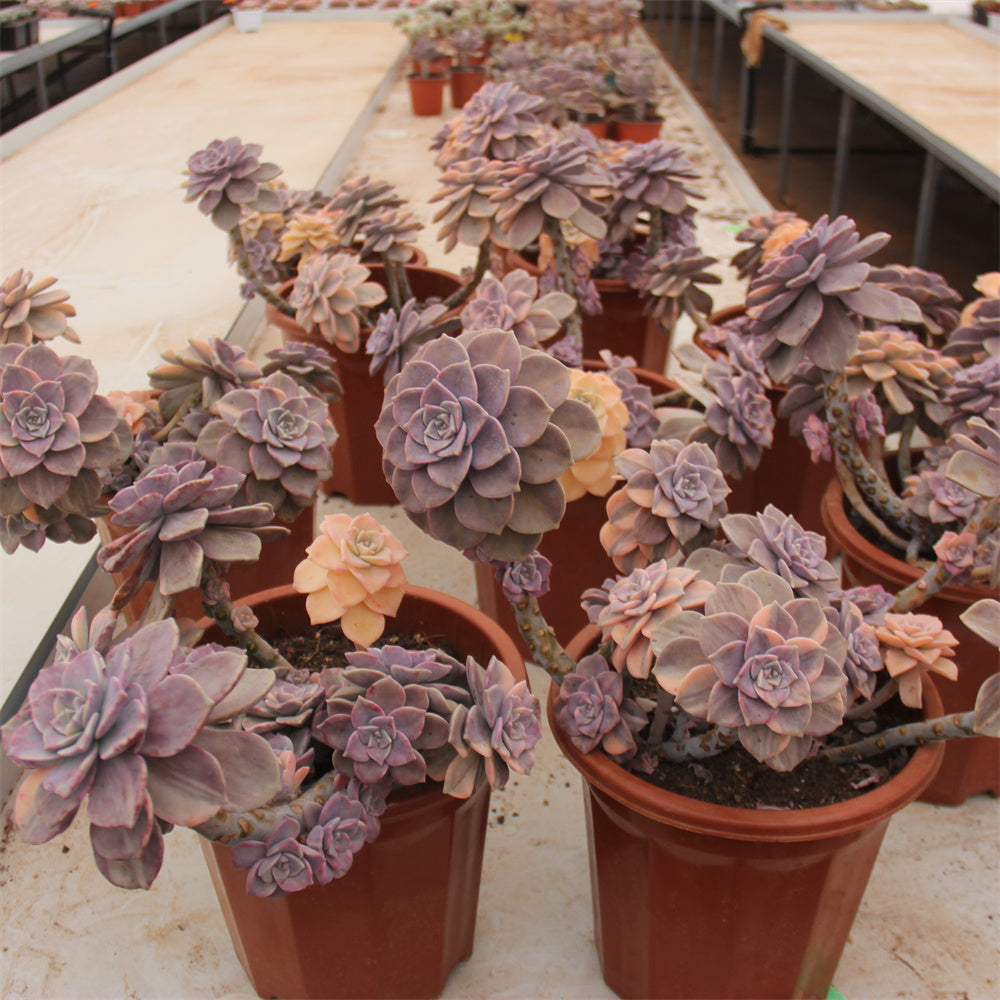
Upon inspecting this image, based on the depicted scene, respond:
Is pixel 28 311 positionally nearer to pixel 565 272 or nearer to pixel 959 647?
pixel 565 272

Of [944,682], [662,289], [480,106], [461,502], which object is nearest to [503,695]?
[461,502]

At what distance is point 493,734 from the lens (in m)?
0.88

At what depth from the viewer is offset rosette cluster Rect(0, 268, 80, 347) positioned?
44.0 inches

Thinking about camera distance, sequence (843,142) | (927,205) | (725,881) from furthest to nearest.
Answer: (843,142) → (927,205) → (725,881)

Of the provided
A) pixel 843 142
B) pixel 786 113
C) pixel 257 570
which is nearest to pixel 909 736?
pixel 257 570

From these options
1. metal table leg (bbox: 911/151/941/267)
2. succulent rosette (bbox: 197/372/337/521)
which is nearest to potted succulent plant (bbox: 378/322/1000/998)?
succulent rosette (bbox: 197/372/337/521)

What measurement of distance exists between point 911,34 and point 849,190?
1199mm

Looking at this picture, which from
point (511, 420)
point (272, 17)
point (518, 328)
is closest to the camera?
point (511, 420)

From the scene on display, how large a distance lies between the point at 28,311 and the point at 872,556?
3.55 ft

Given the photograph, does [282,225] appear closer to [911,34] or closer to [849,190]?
[911,34]

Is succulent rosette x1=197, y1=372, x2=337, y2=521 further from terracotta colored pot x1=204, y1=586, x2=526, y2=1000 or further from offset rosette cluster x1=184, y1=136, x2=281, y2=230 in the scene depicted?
offset rosette cluster x1=184, y1=136, x2=281, y2=230

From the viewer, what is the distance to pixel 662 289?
158 centimetres

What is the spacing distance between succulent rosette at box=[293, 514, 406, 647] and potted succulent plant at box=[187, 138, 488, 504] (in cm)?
50

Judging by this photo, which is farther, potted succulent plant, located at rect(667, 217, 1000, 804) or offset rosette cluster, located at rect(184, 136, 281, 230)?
offset rosette cluster, located at rect(184, 136, 281, 230)
